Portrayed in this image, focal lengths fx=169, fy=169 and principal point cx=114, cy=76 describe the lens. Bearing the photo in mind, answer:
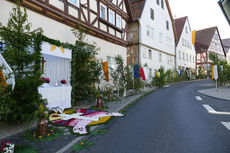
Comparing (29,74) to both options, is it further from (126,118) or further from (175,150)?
(175,150)

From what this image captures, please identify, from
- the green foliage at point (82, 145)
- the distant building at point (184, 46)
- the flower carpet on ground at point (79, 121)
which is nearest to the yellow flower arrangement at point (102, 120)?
the flower carpet on ground at point (79, 121)

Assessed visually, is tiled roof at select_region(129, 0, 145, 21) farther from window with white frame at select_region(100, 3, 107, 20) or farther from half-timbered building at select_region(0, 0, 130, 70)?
window with white frame at select_region(100, 3, 107, 20)

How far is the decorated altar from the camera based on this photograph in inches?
250

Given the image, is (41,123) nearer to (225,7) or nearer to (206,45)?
(225,7)

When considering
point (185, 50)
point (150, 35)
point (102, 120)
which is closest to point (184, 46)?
point (185, 50)

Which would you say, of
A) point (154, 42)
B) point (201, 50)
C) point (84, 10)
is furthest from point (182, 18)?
point (84, 10)

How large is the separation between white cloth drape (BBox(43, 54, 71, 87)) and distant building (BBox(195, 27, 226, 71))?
130ft

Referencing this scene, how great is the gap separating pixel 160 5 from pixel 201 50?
70.6 ft

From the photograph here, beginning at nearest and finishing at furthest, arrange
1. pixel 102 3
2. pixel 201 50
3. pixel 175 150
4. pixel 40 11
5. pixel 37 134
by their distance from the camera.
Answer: pixel 175 150, pixel 37 134, pixel 40 11, pixel 102 3, pixel 201 50

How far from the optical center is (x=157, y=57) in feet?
80.1

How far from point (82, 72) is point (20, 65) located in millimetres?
3573

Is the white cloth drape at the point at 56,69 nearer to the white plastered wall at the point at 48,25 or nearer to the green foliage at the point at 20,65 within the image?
the white plastered wall at the point at 48,25

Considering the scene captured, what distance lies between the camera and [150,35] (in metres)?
22.7

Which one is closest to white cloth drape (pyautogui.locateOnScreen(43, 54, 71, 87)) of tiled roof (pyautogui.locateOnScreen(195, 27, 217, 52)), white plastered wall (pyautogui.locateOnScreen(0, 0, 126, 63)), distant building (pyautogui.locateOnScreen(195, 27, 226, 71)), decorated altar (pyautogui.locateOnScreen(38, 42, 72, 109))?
decorated altar (pyautogui.locateOnScreen(38, 42, 72, 109))
